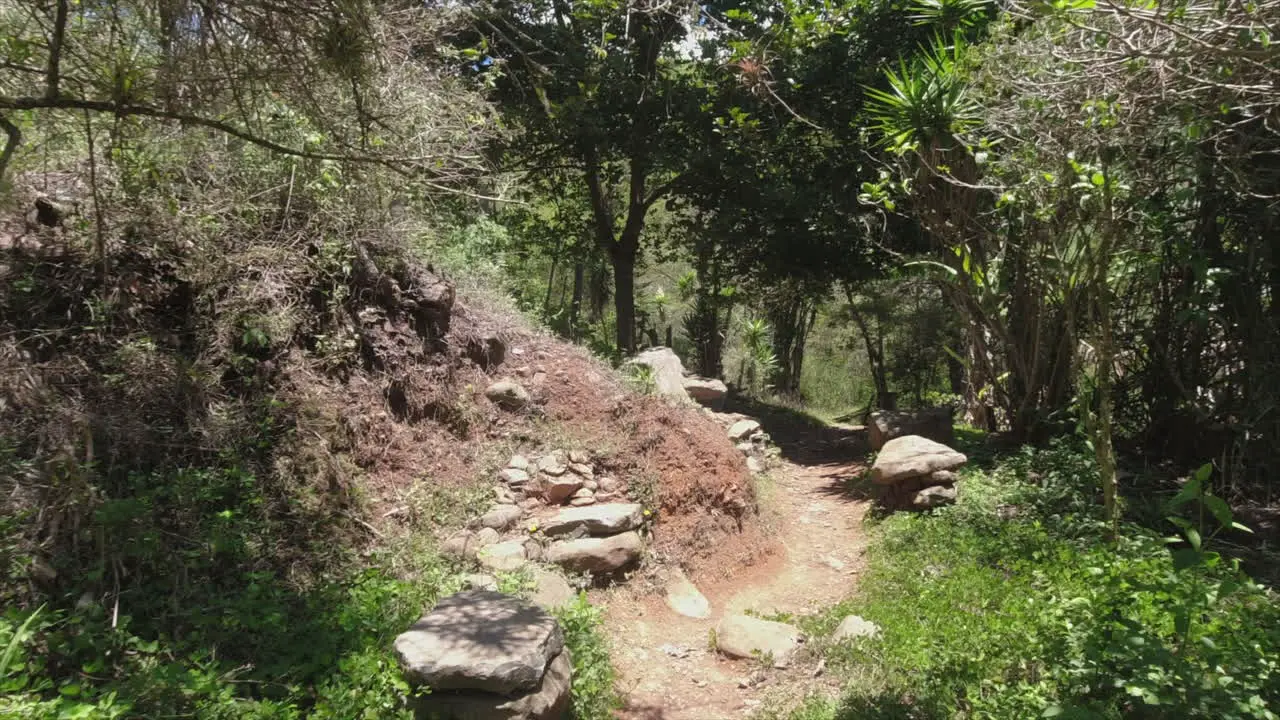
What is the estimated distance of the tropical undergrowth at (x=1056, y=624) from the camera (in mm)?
2691

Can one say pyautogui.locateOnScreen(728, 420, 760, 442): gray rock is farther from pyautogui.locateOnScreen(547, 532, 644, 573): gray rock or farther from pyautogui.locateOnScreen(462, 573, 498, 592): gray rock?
pyautogui.locateOnScreen(462, 573, 498, 592): gray rock

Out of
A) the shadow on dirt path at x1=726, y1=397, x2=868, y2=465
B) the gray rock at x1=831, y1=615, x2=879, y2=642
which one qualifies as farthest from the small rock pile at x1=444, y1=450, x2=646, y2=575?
the shadow on dirt path at x1=726, y1=397, x2=868, y2=465

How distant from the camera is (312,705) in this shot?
3072mm

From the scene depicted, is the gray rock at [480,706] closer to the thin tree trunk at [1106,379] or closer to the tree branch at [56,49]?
the tree branch at [56,49]

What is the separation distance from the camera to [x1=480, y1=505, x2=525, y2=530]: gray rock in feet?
16.9

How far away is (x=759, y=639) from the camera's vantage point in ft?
14.8

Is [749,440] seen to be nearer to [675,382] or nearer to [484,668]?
[675,382]

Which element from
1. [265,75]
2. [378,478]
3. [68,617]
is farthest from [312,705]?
[265,75]

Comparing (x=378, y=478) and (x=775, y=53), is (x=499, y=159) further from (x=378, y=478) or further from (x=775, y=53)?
(x=378, y=478)

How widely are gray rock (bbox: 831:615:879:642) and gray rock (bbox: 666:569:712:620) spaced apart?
1.05 meters

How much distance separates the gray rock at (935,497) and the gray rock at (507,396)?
11.4ft

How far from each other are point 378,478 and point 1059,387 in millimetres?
5949

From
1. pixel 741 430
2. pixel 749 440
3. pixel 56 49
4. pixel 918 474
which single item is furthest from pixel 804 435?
pixel 56 49

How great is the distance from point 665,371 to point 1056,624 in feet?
17.6
